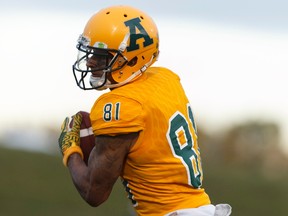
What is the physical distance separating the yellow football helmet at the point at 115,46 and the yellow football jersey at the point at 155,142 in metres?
0.11

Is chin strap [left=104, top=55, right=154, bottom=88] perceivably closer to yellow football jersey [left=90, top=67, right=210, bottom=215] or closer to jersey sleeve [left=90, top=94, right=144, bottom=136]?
yellow football jersey [left=90, top=67, right=210, bottom=215]

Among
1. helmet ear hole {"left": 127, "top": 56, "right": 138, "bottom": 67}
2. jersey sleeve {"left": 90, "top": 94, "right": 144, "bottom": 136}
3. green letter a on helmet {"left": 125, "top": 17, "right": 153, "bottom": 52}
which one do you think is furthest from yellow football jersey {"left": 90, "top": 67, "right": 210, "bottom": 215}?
green letter a on helmet {"left": 125, "top": 17, "right": 153, "bottom": 52}

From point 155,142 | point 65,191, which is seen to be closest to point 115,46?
point 155,142

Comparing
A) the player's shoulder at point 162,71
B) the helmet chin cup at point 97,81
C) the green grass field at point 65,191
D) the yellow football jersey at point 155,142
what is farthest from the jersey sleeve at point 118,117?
the green grass field at point 65,191

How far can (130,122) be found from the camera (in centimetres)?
654

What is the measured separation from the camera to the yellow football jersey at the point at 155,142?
21.6ft

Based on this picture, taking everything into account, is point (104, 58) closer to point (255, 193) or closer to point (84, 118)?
point (84, 118)

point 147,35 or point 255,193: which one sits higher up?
point 147,35

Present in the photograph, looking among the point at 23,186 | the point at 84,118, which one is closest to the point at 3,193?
the point at 23,186

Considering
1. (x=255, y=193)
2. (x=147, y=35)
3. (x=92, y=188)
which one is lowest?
(x=255, y=193)

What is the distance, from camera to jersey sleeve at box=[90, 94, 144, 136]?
654cm

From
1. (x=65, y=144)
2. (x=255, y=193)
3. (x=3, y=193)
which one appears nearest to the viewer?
(x=65, y=144)

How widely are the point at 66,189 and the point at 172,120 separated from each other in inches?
337

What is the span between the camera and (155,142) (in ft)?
21.9
